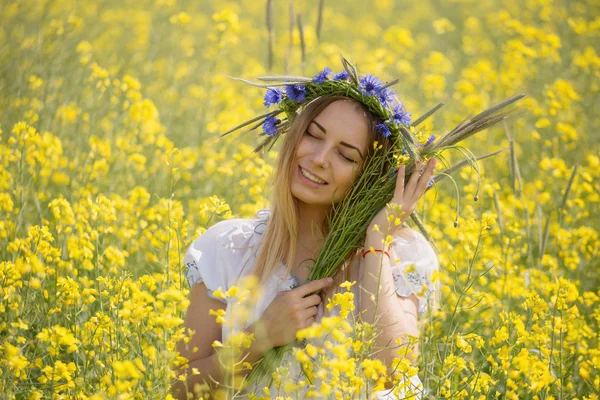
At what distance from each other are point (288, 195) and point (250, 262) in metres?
0.26

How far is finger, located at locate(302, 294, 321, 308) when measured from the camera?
214 centimetres

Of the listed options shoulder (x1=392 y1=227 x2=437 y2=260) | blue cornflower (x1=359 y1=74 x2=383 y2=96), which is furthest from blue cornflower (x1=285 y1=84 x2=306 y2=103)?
shoulder (x1=392 y1=227 x2=437 y2=260)

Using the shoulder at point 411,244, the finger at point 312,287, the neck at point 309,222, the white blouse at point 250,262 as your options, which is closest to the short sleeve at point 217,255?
the white blouse at point 250,262

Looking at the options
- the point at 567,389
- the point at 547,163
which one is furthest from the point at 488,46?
the point at 567,389

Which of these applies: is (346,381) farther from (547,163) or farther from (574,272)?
(547,163)

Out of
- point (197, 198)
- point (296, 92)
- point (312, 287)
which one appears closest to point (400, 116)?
point (296, 92)

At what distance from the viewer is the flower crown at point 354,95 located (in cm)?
231

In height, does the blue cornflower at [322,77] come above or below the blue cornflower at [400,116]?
above

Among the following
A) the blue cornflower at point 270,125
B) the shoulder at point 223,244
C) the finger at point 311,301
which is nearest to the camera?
the finger at point 311,301

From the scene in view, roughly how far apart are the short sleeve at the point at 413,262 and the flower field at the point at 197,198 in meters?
0.11

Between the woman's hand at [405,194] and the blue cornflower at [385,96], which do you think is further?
the blue cornflower at [385,96]

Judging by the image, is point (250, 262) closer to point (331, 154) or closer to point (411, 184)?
point (331, 154)

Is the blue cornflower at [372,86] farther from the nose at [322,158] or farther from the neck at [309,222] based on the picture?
the neck at [309,222]

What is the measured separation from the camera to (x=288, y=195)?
2334 millimetres
